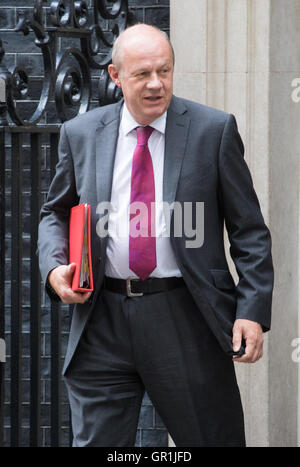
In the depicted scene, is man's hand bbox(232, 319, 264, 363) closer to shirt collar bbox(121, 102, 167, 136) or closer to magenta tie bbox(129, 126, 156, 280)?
magenta tie bbox(129, 126, 156, 280)

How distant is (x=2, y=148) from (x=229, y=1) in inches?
48.2

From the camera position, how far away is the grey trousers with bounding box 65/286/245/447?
3.33 metres

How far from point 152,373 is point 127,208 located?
0.57m

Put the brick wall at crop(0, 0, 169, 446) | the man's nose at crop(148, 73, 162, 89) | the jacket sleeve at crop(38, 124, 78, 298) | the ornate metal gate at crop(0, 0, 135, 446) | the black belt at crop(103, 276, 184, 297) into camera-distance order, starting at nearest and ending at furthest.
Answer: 1. the man's nose at crop(148, 73, 162, 89)
2. the black belt at crop(103, 276, 184, 297)
3. the jacket sleeve at crop(38, 124, 78, 298)
4. the ornate metal gate at crop(0, 0, 135, 446)
5. the brick wall at crop(0, 0, 169, 446)

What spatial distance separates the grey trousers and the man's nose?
0.70 meters

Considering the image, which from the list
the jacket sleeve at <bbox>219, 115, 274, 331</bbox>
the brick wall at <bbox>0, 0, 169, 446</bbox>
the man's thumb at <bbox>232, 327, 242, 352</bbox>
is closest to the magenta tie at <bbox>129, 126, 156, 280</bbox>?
the jacket sleeve at <bbox>219, 115, 274, 331</bbox>

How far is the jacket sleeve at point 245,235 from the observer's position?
330 cm

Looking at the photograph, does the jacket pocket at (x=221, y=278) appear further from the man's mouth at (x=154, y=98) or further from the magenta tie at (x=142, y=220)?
the man's mouth at (x=154, y=98)

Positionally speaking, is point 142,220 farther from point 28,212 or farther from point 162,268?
point 28,212

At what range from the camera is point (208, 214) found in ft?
10.9

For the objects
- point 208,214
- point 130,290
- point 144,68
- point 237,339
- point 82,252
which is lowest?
point 237,339

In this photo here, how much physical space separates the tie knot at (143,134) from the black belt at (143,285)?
47cm

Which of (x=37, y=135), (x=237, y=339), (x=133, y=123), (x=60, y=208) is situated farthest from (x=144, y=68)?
(x=37, y=135)
